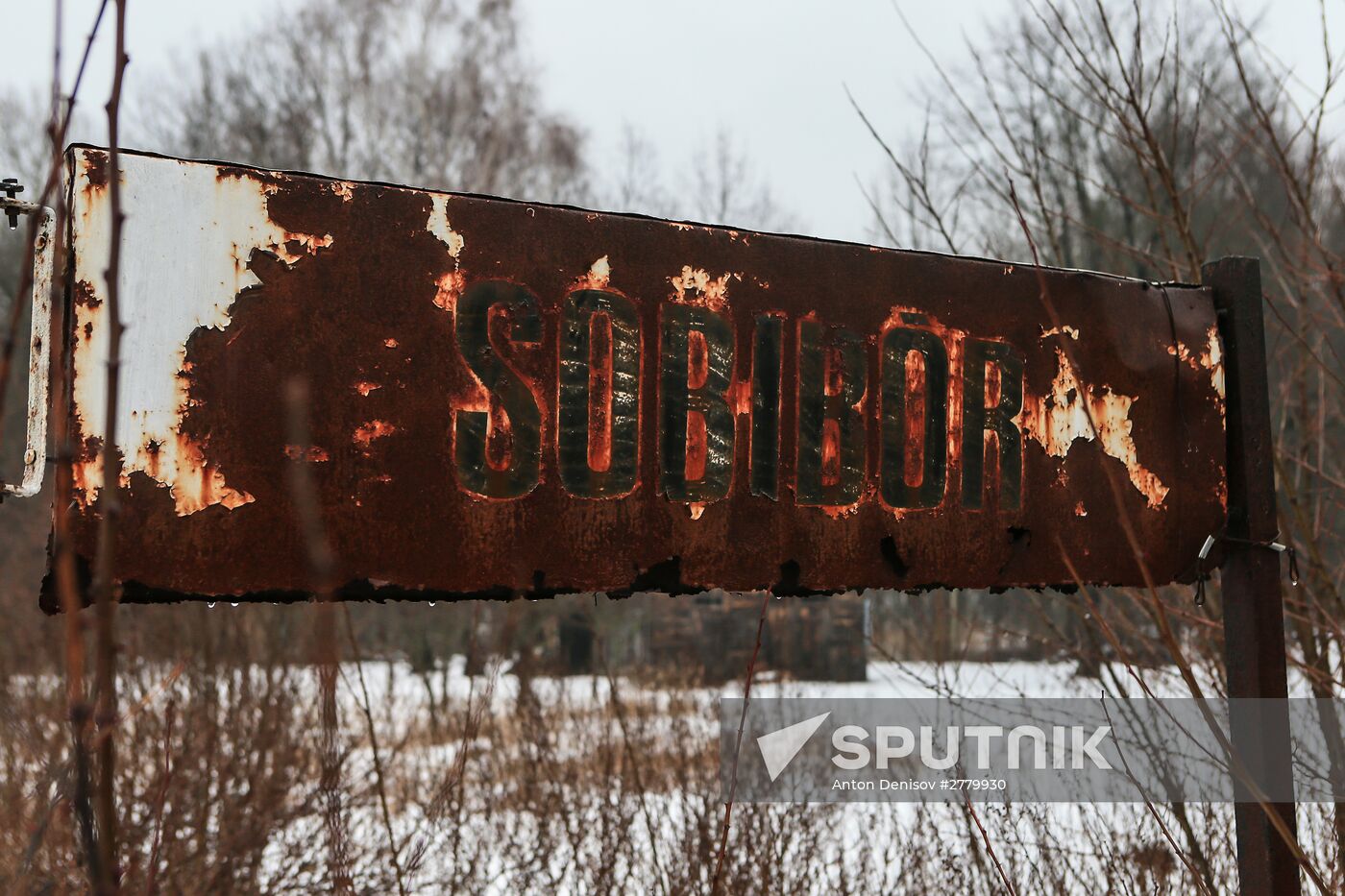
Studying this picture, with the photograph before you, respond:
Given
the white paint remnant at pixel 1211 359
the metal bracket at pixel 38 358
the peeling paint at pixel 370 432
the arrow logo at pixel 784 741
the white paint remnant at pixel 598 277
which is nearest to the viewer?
the metal bracket at pixel 38 358

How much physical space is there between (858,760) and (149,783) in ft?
10.1

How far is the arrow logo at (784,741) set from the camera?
473 cm

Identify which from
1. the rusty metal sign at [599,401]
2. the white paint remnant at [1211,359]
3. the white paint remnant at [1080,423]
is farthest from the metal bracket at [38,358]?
the white paint remnant at [1211,359]

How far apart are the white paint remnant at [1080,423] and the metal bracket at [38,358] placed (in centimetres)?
116

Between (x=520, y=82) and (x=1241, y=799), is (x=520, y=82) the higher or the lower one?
the higher one

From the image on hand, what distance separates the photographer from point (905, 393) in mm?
1369

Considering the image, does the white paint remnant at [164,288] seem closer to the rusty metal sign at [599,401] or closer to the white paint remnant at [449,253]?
the rusty metal sign at [599,401]

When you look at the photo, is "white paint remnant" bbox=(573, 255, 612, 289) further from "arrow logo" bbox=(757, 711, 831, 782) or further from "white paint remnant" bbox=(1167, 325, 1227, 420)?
"arrow logo" bbox=(757, 711, 831, 782)

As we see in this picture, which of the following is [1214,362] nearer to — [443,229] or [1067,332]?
[1067,332]

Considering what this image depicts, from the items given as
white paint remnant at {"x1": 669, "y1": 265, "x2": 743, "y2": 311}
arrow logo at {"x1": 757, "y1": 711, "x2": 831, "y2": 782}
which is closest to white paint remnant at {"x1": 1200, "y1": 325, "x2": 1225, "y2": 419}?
white paint remnant at {"x1": 669, "y1": 265, "x2": 743, "y2": 311}

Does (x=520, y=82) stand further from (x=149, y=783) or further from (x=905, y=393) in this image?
(x=905, y=393)

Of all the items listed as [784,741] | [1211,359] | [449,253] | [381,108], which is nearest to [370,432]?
[449,253]

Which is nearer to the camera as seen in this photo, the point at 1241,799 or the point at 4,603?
the point at 1241,799

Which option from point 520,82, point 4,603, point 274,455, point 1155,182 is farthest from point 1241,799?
point 520,82
